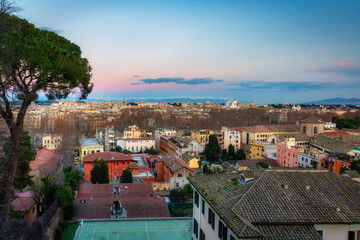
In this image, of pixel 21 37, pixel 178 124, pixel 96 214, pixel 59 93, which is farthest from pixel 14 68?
pixel 178 124

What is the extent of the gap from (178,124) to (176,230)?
54.5 meters

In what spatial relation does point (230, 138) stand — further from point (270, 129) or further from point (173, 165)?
point (173, 165)

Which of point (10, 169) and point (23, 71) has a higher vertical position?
point (23, 71)

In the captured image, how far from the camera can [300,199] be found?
5.48m

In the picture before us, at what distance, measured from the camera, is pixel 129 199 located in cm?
1380

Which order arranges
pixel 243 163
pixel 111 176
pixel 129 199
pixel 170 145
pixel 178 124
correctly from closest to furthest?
pixel 129 199 → pixel 111 176 → pixel 243 163 → pixel 170 145 → pixel 178 124

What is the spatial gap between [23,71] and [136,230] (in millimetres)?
7136

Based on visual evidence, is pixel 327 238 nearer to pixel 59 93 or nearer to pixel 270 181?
pixel 270 181

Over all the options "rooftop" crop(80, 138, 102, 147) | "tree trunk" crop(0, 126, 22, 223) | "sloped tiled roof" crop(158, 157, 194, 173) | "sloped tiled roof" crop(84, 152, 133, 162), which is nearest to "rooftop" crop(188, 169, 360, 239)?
"tree trunk" crop(0, 126, 22, 223)

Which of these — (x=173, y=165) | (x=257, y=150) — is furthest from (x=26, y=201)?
(x=257, y=150)

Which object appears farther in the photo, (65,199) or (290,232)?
(65,199)

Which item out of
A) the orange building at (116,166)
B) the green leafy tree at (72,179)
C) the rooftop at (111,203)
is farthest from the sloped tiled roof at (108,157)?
the rooftop at (111,203)

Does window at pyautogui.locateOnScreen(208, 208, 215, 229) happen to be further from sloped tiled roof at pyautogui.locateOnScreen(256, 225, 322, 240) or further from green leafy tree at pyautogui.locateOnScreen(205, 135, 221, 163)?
green leafy tree at pyautogui.locateOnScreen(205, 135, 221, 163)

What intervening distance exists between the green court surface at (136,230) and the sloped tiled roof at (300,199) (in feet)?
17.0
